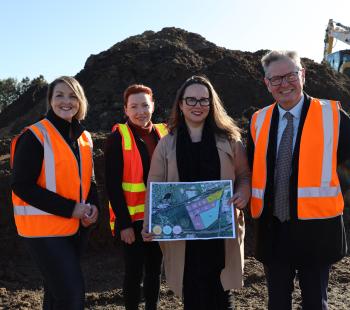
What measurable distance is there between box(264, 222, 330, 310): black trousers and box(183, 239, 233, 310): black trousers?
34cm

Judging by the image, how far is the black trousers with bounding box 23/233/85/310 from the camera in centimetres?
292

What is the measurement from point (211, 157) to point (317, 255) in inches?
37.6

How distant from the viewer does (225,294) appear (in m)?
3.09

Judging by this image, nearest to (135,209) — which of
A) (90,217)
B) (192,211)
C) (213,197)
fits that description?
(90,217)

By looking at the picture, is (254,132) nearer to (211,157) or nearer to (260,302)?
(211,157)

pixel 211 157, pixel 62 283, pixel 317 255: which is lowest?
pixel 62 283

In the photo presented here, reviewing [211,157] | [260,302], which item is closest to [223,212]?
[211,157]

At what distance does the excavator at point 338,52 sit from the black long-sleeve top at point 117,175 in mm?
18971

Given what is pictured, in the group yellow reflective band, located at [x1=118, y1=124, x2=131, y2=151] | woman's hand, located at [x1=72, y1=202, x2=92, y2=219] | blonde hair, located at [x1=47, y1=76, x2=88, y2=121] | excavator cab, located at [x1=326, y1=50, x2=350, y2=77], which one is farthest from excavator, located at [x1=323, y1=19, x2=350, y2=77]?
woman's hand, located at [x1=72, y1=202, x2=92, y2=219]

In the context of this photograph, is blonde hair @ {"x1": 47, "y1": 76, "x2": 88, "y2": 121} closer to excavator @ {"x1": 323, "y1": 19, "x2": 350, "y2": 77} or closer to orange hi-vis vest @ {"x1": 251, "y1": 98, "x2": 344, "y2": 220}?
orange hi-vis vest @ {"x1": 251, "y1": 98, "x2": 344, "y2": 220}

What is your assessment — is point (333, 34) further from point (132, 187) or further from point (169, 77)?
point (132, 187)

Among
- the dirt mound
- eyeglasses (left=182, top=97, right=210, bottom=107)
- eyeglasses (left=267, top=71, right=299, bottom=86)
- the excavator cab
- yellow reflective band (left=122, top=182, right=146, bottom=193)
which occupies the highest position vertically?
the excavator cab

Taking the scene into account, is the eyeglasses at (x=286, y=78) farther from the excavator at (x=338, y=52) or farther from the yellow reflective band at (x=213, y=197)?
the excavator at (x=338, y=52)

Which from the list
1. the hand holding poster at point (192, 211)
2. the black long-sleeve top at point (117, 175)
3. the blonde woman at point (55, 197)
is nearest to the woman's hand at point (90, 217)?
the blonde woman at point (55, 197)
